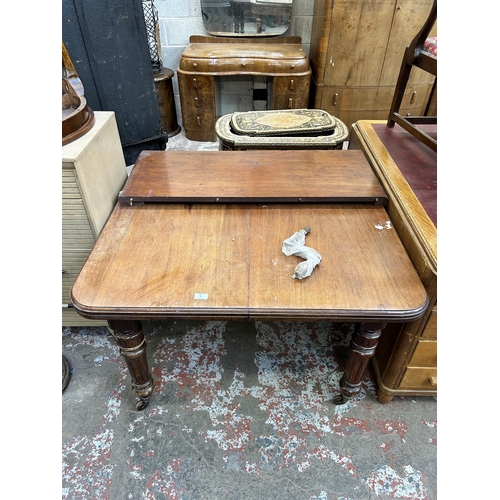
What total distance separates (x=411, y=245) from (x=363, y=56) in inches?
88.0

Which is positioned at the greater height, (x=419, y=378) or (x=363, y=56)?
(x=363, y=56)

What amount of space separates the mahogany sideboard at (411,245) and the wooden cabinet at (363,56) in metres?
1.52

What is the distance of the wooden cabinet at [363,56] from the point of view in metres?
2.53

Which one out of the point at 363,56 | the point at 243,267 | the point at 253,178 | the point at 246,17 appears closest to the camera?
the point at 243,267

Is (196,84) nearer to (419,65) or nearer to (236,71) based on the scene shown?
(236,71)

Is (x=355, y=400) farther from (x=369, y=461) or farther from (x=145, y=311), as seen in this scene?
(x=145, y=311)

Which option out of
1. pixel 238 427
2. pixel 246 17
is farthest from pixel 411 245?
pixel 246 17

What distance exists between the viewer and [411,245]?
1.07 meters

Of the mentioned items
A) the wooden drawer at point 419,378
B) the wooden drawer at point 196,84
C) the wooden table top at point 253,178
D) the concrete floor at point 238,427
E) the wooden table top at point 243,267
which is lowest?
the concrete floor at point 238,427

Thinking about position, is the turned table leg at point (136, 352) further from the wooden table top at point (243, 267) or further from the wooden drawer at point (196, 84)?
the wooden drawer at point (196, 84)

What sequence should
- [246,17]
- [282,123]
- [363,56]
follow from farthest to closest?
[246,17] < [363,56] < [282,123]

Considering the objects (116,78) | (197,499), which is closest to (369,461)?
(197,499)

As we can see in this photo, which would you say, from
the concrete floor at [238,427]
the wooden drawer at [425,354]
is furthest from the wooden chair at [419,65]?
the concrete floor at [238,427]

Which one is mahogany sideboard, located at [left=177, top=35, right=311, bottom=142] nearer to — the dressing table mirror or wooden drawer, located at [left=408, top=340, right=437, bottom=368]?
the dressing table mirror
